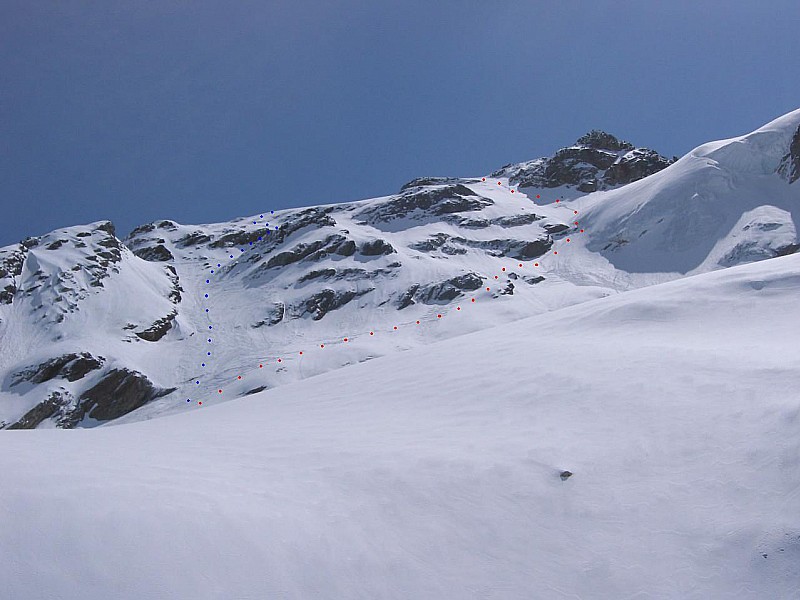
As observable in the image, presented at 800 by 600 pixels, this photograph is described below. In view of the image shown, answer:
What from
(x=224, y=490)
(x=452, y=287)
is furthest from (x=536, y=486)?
(x=452, y=287)

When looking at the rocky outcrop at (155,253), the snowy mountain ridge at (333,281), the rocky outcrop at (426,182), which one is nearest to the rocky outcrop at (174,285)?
the snowy mountain ridge at (333,281)

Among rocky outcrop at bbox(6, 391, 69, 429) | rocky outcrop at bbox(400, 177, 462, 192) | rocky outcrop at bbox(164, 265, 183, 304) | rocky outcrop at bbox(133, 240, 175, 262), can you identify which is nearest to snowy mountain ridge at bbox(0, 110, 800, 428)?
rocky outcrop at bbox(6, 391, 69, 429)

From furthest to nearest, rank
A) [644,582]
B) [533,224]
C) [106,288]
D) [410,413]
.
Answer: [533,224]
[106,288]
[410,413]
[644,582]

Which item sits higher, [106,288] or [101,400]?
[106,288]

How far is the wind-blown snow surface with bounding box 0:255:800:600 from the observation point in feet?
14.1

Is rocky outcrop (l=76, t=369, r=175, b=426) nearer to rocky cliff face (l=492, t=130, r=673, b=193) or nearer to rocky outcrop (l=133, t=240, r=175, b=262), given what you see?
rocky outcrop (l=133, t=240, r=175, b=262)

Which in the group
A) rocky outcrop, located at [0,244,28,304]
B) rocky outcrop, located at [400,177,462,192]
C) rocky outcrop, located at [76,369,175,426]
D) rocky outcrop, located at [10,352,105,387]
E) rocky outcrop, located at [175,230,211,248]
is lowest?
rocky outcrop, located at [76,369,175,426]

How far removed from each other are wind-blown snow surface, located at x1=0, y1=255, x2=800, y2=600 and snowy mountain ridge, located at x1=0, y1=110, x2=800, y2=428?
2930 centimetres

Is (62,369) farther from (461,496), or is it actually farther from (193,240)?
(193,240)

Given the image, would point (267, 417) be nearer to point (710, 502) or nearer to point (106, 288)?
point (710, 502)

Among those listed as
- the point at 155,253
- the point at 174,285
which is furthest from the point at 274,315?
the point at 155,253

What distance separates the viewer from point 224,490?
215 inches

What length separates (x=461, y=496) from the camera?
5785 mm

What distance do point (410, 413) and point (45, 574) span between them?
597 centimetres
